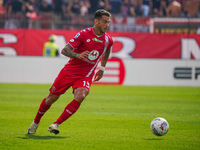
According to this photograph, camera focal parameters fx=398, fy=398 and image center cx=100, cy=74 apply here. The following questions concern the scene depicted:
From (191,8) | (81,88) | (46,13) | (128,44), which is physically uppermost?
(191,8)

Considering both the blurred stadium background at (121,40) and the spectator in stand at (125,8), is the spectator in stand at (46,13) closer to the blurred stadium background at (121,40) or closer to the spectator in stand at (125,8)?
the blurred stadium background at (121,40)

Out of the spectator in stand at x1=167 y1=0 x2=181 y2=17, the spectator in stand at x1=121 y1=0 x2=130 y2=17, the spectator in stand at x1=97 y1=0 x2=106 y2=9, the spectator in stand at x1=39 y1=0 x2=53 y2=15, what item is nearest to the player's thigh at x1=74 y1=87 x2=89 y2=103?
the spectator in stand at x1=97 y1=0 x2=106 y2=9

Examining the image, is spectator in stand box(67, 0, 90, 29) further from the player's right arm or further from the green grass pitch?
the player's right arm

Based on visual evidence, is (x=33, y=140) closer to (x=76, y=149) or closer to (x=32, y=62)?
(x=76, y=149)

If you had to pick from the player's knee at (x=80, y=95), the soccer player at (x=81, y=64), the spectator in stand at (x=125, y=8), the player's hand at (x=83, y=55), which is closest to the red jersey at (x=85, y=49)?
the soccer player at (x=81, y=64)

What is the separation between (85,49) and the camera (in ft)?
24.7

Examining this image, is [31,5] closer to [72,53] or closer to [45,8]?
[45,8]

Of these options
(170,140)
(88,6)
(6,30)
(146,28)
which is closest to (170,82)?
(146,28)

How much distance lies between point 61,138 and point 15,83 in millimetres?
15650

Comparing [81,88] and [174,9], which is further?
[174,9]

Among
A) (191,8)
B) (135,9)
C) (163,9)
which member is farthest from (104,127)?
(163,9)

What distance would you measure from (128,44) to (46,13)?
18.3 ft

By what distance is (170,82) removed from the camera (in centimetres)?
2248

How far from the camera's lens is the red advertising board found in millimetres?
23938
